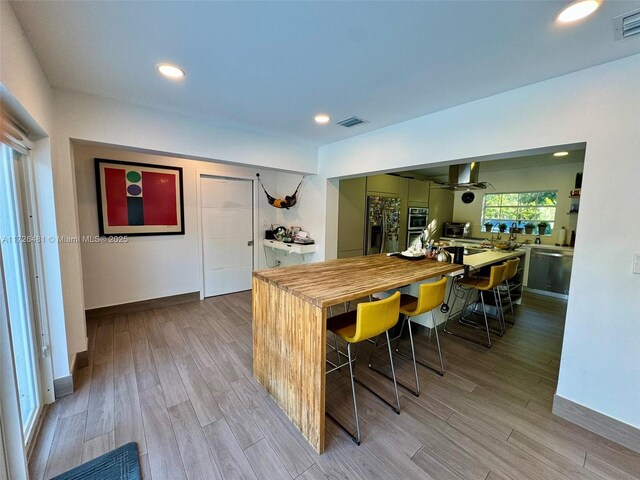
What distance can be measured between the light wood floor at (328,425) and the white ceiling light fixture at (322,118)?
97.6 inches

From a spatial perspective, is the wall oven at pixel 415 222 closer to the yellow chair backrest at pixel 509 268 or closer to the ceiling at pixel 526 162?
the ceiling at pixel 526 162

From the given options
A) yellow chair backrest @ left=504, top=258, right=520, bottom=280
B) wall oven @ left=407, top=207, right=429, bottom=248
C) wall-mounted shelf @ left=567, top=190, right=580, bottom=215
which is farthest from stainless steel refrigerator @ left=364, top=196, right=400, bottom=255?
wall-mounted shelf @ left=567, top=190, right=580, bottom=215

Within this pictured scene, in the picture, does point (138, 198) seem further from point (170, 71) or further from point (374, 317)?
point (374, 317)

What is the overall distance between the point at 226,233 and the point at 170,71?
288cm

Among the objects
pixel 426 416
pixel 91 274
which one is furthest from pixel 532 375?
pixel 91 274

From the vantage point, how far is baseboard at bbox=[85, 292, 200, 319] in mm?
→ 3424

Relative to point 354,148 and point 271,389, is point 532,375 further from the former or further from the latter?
point 354,148

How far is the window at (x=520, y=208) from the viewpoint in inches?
199

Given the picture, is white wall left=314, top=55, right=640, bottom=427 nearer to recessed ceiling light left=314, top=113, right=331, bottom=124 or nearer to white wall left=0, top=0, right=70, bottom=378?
recessed ceiling light left=314, top=113, right=331, bottom=124

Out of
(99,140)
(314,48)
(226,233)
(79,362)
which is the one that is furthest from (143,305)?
(314,48)

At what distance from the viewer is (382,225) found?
468 cm

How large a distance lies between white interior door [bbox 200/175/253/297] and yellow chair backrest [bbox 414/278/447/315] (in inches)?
131

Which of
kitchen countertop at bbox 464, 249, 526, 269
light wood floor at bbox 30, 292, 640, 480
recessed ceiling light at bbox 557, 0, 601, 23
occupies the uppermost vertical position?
recessed ceiling light at bbox 557, 0, 601, 23

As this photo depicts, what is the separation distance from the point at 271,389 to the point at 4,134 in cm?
223
